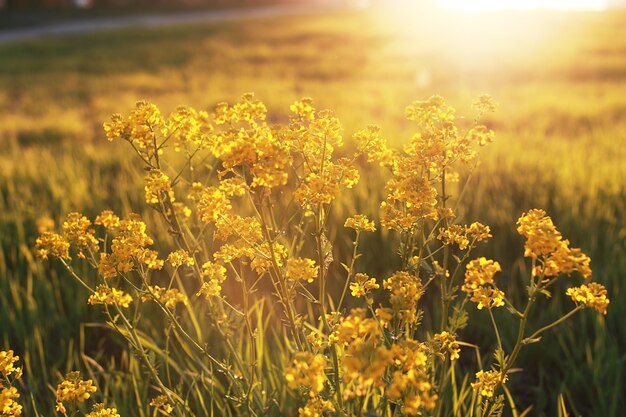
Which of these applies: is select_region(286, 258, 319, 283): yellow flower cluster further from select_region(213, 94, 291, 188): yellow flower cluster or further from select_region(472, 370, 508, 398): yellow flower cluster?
select_region(472, 370, 508, 398): yellow flower cluster

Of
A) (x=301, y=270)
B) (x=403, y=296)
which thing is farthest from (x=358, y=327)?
(x=301, y=270)

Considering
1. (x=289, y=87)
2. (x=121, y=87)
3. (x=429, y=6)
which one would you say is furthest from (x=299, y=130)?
(x=429, y=6)

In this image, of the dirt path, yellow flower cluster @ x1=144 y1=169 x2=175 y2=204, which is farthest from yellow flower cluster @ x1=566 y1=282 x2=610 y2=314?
the dirt path

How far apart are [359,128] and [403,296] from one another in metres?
4.53

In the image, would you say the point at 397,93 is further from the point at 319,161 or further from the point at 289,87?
the point at 319,161

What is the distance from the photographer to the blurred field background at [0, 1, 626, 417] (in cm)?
268

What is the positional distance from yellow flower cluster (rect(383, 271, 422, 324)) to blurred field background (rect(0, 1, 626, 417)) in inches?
46.1

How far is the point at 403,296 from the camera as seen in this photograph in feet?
3.96

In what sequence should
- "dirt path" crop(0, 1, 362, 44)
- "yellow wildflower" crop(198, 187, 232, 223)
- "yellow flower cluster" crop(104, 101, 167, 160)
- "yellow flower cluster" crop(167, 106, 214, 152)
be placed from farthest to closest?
"dirt path" crop(0, 1, 362, 44) → "yellow flower cluster" crop(167, 106, 214, 152) → "yellow flower cluster" crop(104, 101, 167, 160) → "yellow wildflower" crop(198, 187, 232, 223)

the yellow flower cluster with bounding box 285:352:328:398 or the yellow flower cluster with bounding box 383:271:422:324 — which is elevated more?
Result: the yellow flower cluster with bounding box 383:271:422:324

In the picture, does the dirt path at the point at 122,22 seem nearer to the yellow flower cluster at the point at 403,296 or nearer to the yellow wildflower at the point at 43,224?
the yellow wildflower at the point at 43,224

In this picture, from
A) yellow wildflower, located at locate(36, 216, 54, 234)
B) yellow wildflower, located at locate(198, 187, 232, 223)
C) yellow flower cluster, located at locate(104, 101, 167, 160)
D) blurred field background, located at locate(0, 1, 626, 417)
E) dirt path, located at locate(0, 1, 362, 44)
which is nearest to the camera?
yellow wildflower, located at locate(198, 187, 232, 223)

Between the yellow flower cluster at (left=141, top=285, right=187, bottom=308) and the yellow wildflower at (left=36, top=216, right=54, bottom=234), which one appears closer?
the yellow flower cluster at (left=141, top=285, right=187, bottom=308)

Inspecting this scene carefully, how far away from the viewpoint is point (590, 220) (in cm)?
347
